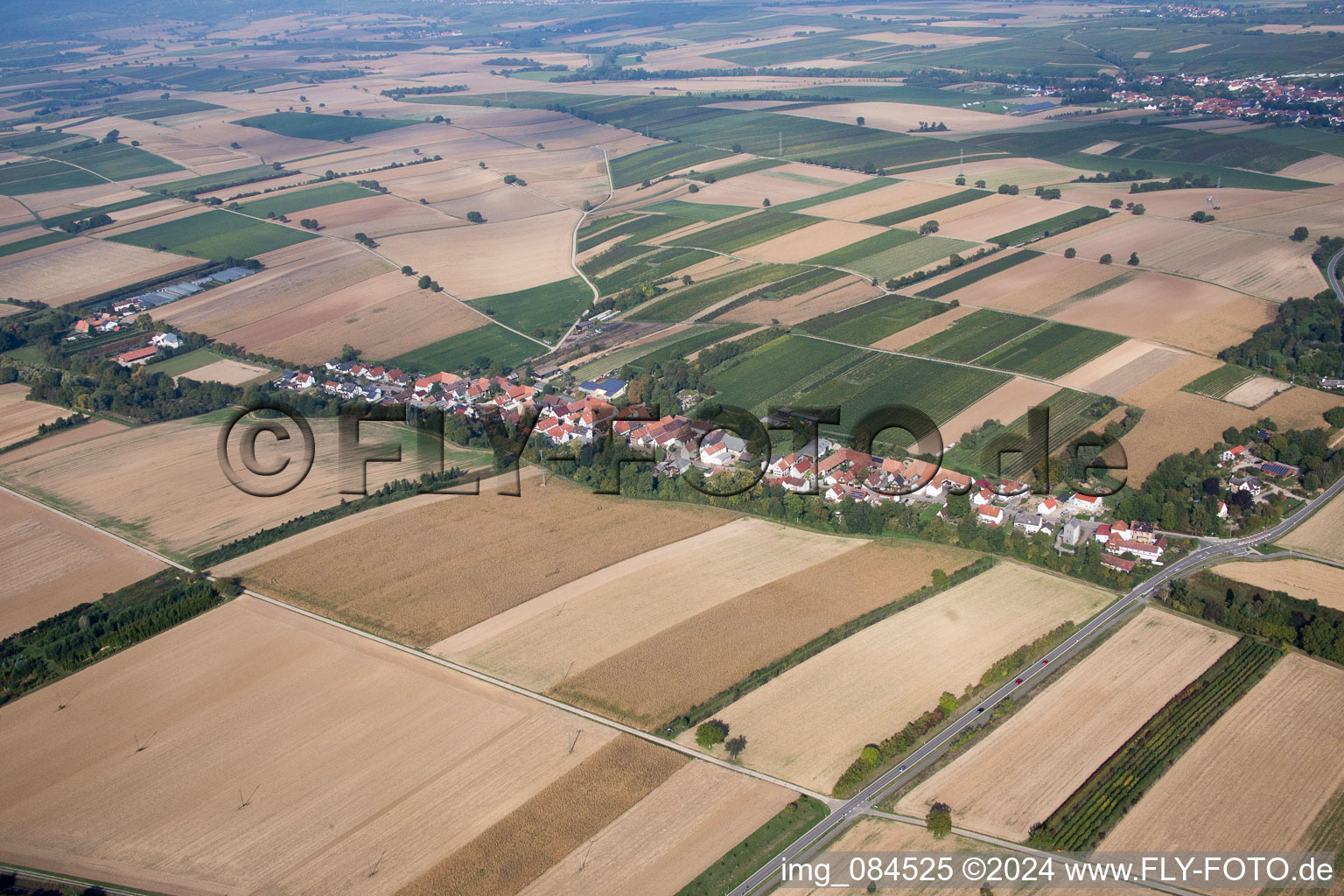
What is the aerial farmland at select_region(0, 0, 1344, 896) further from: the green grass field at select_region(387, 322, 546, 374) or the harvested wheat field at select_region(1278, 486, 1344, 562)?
the green grass field at select_region(387, 322, 546, 374)

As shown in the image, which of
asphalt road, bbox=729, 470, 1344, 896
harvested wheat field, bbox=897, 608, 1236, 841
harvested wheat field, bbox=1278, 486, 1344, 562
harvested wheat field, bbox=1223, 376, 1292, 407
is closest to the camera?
asphalt road, bbox=729, 470, 1344, 896

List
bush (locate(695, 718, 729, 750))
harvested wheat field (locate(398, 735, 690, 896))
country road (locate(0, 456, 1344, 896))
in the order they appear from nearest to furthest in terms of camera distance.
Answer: harvested wheat field (locate(398, 735, 690, 896)), country road (locate(0, 456, 1344, 896)), bush (locate(695, 718, 729, 750))

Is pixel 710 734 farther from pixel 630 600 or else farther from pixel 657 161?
pixel 657 161

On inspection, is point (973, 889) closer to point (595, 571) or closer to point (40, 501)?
point (595, 571)

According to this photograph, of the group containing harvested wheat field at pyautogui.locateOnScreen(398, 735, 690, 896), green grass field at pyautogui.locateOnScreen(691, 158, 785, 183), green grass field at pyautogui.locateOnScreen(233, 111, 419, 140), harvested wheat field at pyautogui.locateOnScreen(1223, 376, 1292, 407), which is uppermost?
green grass field at pyautogui.locateOnScreen(233, 111, 419, 140)

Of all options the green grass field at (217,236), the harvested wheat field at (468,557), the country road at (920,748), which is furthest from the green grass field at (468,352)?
the green grass field at (217,236)

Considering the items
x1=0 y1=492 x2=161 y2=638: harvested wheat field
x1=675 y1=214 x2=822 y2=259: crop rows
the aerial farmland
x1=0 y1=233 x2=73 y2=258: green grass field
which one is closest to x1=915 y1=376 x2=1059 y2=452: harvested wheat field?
the aerial farmland
